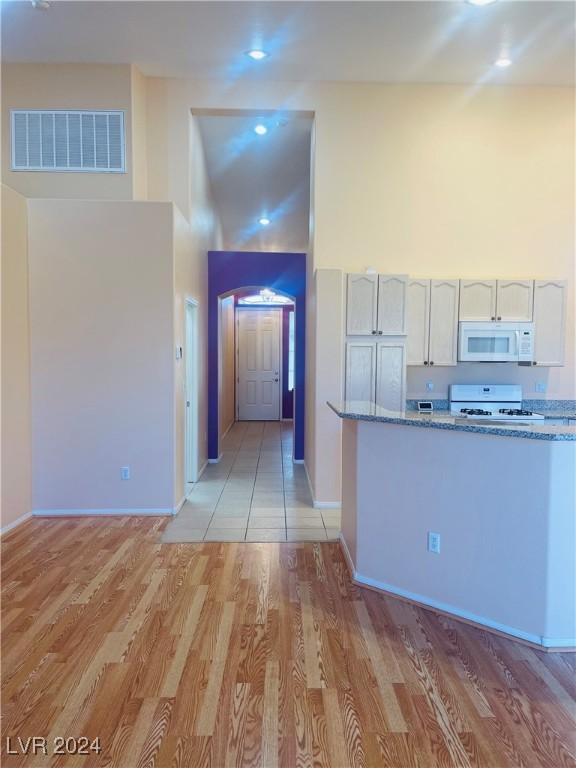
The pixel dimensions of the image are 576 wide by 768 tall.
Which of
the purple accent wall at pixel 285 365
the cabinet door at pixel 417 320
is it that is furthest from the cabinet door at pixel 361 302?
the purple accent wall at pixel 285 365

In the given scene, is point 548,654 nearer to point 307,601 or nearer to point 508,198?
point 307,601

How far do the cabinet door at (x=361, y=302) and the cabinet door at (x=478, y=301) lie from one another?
88cm

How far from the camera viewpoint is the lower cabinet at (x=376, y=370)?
4379 millimetres

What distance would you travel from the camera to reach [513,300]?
446 cm

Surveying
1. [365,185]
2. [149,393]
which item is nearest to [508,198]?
[365,185]

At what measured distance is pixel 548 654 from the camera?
88.1 inches

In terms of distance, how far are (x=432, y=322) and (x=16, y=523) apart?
407 centimetres

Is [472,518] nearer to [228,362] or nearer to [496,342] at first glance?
[496,342]

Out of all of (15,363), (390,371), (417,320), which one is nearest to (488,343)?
(417,320)

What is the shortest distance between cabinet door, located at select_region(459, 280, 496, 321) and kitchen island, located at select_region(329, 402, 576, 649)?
2.15m

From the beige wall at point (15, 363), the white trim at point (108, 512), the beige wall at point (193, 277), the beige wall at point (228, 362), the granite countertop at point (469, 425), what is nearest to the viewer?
the granite countertop at point (469, 425)

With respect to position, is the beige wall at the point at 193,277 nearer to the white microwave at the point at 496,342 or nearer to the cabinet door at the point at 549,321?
the white microwave at the point at 496,342

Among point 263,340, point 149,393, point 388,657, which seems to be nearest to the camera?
point 388,657

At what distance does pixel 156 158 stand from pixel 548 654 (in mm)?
5071
